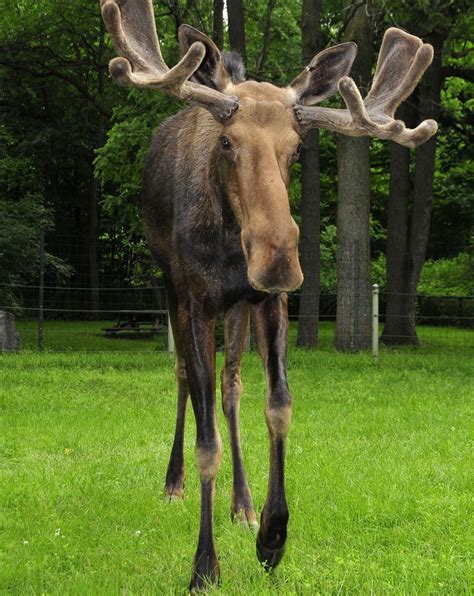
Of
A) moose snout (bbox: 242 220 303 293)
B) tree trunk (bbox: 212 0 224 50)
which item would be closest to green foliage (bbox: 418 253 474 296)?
tree trunk (bbox: 212 0 224 50)

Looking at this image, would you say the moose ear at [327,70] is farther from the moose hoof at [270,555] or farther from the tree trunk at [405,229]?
the tree trunk at [405,229]

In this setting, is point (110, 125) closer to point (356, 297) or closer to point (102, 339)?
point (102, 339)

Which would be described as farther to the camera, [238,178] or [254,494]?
[254,494]

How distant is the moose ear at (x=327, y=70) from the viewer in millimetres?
4449

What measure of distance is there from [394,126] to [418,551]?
235cm

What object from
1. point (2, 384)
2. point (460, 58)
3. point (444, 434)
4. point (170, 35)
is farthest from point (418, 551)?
point (460, 58)

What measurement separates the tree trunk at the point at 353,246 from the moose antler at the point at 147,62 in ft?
44.0

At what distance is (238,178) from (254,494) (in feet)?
9.67

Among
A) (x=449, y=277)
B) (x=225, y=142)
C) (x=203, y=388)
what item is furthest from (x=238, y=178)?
(x=449, y=277)

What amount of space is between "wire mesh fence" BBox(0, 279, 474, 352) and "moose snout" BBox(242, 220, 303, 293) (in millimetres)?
13328

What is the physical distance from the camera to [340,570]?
4.40 metres

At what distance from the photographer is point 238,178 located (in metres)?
3.90

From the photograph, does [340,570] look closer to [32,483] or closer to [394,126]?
[394,126]

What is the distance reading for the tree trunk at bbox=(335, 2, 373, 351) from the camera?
17531 mm
